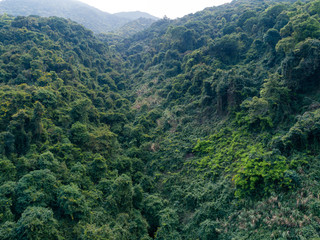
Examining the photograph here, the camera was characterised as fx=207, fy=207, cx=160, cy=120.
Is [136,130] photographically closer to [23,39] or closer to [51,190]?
[51,190]

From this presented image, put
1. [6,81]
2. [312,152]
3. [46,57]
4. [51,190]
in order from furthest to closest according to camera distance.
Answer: [46,57] < [6,81] < [51,190] < [312,152]

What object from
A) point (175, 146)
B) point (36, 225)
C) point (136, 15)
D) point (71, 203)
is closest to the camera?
point (36, 225)

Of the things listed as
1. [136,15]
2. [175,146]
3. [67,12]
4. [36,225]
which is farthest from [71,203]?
[136,15]

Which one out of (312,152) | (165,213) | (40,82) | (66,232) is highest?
(40,82)

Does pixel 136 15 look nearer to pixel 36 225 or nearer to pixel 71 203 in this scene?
pixel 71 203

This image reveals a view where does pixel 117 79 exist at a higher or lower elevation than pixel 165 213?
higher

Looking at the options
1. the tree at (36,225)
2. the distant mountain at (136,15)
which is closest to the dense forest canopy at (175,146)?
the tree at (36,225)

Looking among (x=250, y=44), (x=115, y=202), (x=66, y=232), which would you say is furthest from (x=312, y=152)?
(x=250, y=44)
